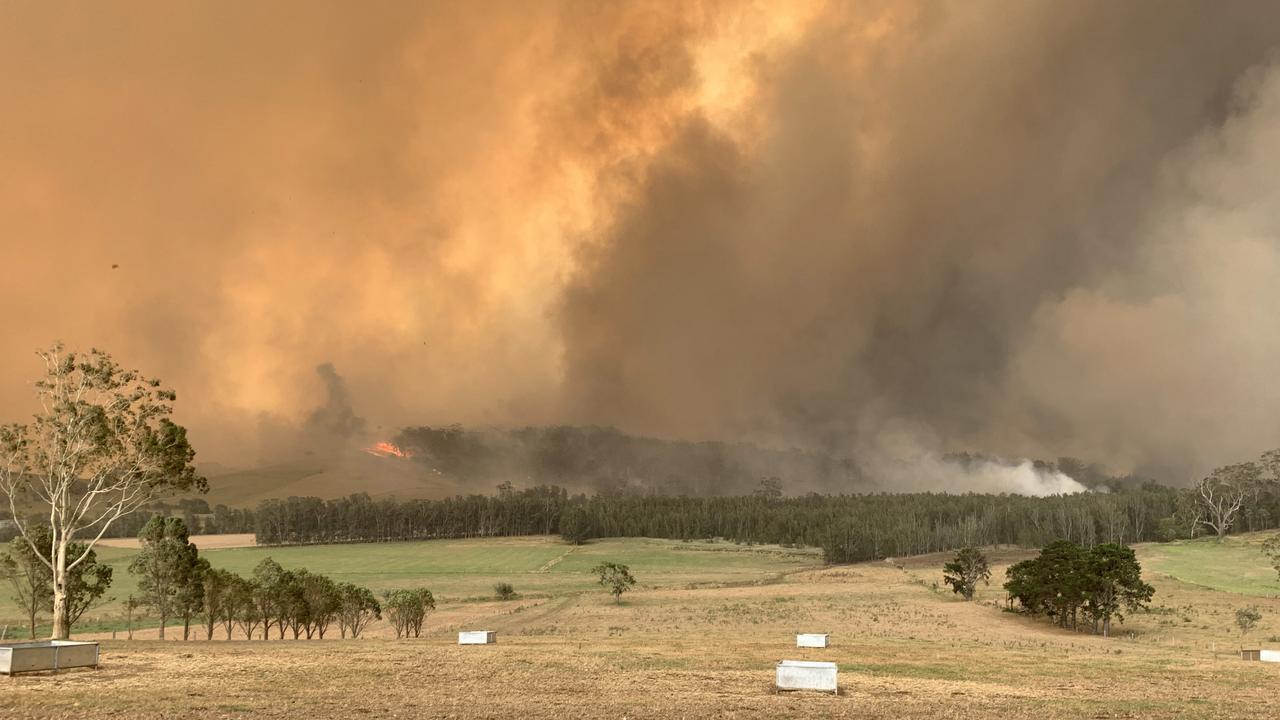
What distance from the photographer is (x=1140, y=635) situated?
103 meters

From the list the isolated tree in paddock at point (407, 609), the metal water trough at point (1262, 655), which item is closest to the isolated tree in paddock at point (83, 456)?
the isolated tree in paddock at point (407, 609)

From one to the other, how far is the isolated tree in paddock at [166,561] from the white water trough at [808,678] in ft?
232

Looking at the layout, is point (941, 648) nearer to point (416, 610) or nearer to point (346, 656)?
point (346, 656)

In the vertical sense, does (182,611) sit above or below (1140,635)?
above

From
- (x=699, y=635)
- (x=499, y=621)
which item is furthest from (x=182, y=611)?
(x=699, y=635)

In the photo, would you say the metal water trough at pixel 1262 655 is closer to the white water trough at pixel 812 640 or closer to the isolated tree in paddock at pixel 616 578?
the white water trough at pixel 812 640

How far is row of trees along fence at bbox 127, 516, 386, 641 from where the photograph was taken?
86688mm

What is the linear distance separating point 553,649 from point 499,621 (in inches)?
2497

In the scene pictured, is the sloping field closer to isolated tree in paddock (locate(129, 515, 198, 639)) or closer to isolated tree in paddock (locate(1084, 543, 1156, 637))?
isolated tree in paddock (locate(1084, 543, 1156, 637))

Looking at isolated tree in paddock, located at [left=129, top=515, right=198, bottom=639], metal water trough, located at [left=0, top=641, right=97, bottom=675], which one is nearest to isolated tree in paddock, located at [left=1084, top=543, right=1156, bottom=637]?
isolated tree in paddock, located at [left=129, top=515, right=198, bottom=639]

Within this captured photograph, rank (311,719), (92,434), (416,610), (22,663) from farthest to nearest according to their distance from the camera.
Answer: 1. (416,610)
2. (92,434)
3. (22,663)
4. (311,719)

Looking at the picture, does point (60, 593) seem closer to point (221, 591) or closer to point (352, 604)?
point (221, 591)

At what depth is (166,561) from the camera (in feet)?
284

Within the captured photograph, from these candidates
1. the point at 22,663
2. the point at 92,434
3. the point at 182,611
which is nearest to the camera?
the point at 22,663
